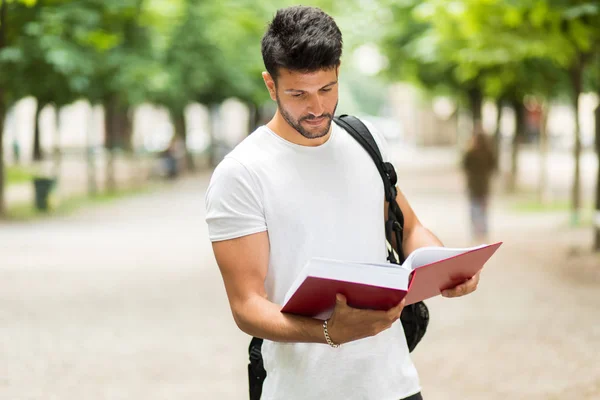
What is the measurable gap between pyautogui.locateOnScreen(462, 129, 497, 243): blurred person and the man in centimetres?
1304

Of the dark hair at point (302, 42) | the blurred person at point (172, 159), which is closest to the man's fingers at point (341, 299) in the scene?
the dark hair at point (302, 42)

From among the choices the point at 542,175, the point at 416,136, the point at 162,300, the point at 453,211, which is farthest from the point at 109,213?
the point at 416,136

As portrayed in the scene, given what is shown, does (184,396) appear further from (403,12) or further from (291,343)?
(403,12)

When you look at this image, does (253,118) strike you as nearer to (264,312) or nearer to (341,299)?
(264,312)

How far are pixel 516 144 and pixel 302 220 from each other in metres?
25.1

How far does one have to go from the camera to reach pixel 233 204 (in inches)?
106

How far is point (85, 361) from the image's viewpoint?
8.09 metres

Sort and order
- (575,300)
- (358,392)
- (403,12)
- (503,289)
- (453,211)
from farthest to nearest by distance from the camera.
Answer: (403,12) → (453,211) → (503,289) → (575,300) → (358,392)

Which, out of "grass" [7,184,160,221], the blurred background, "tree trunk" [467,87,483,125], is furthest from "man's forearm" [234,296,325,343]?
"tree trunk" [467,87,483,125]

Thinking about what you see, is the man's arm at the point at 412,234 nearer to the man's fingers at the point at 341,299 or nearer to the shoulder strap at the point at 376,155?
the shoulder strap at the point at 376,155

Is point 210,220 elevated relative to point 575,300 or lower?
elevated

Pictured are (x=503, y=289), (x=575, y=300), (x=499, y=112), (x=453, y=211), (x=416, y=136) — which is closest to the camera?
(x=575, y=300)

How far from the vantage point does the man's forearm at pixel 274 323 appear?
2559mm

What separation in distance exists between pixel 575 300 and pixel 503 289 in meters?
0.93
